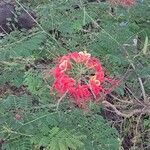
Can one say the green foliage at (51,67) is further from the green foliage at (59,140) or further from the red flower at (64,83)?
the red flower at (64,83)

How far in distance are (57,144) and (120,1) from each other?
1513 millimetres

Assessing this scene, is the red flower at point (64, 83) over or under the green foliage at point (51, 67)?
over

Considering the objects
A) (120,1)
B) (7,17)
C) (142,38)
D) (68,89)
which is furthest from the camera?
(7,17)

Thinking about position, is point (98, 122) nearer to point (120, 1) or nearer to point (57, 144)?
point (57, 144)

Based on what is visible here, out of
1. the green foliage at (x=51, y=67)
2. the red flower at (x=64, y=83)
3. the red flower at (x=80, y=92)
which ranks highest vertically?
the red flower at (x=64, y=83)

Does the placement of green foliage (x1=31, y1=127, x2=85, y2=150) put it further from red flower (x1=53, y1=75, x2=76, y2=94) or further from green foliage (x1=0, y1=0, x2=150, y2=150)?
red flower (x1=53, y1=75, x2=76, y2=94)

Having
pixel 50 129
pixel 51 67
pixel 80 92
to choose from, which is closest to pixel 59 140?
pixel 50 129

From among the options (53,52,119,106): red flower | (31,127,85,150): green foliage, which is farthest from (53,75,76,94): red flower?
(31,127,85,150): green foliage

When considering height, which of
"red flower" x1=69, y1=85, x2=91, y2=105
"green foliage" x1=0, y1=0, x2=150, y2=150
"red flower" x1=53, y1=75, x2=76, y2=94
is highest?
"red flower" x1=53, y1=75, x2=76, y2=94

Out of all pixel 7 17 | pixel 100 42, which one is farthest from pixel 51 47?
pixel 7 17

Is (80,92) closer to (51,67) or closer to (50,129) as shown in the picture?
(50,129)

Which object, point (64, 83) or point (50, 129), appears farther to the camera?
point (50, 129)

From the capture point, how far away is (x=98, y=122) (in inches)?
101

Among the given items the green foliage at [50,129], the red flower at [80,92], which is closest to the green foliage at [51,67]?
the green foliage at [50,129]
